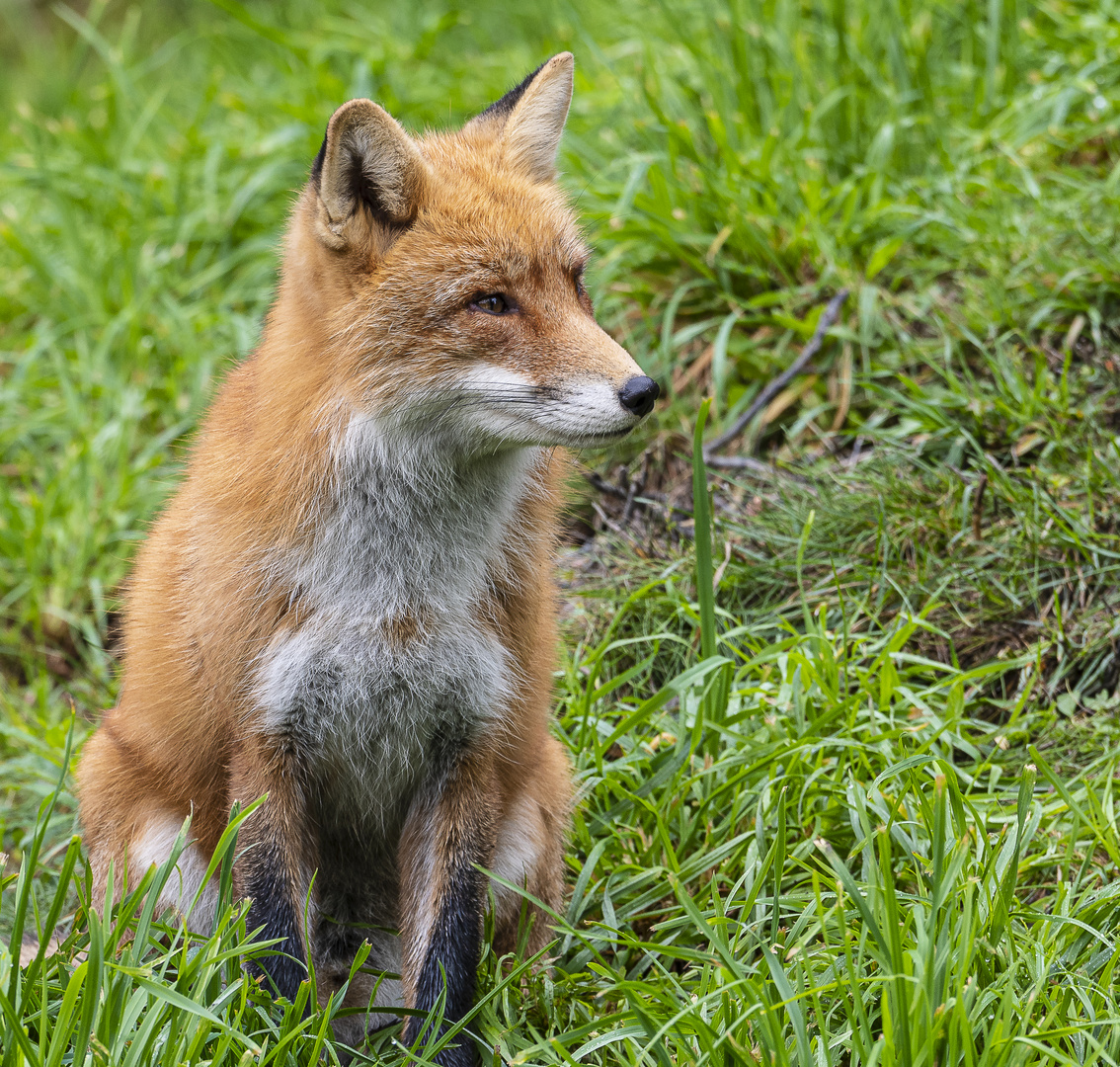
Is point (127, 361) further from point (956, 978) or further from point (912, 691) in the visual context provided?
point (956, 978)

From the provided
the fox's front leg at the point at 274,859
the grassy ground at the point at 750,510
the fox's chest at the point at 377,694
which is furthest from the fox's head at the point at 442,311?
the fox's front leg at the point at 274,859

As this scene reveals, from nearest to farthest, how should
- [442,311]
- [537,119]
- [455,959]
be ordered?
[442,311], [455,959], [537,119]

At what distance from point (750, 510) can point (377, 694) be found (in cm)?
249

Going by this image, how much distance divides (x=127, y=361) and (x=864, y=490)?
14.5 ft

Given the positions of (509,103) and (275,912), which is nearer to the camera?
(275,912)

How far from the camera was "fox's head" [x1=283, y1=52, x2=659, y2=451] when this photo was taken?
324 cm

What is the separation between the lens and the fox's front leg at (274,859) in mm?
3291

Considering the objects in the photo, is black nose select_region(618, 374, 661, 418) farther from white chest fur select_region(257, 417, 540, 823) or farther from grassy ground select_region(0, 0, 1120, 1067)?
grassy ground select_region(0, 0, 1120, 1067)

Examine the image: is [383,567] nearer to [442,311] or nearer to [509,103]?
[442,311]

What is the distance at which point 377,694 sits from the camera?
3.36 meters

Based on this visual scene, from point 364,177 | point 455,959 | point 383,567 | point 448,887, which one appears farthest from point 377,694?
point 364,177

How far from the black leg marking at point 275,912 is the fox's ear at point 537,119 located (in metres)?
2.23

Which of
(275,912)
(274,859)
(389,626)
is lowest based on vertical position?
(275,912)

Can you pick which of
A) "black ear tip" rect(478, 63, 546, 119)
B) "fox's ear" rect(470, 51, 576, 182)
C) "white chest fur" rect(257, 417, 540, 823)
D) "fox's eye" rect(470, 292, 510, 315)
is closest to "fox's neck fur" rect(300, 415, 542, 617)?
"white chest fur" rect(257, 417, 540, 823)
